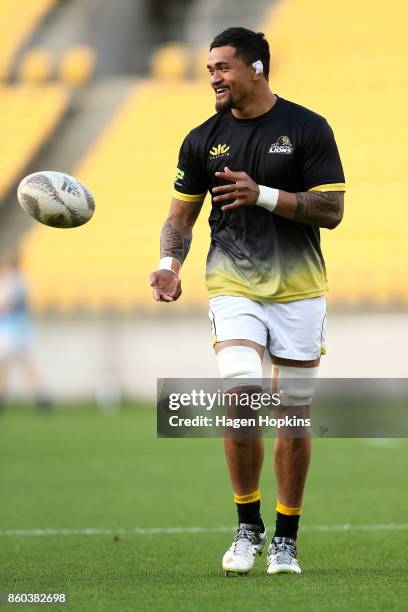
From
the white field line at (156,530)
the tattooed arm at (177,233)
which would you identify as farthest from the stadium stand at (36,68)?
the tattooed arm at (177,233)

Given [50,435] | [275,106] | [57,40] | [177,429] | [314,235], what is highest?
[57,40]

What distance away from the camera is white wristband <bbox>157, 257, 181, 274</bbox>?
6.09m

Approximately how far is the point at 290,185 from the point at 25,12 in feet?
63.4

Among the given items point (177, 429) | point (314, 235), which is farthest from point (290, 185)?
point (177, 429)

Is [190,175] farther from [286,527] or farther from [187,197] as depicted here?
[286,527]

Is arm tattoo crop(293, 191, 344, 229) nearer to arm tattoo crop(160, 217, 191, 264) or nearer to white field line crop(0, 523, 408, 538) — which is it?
arm tattoo crop(160, 217, 191, 264)

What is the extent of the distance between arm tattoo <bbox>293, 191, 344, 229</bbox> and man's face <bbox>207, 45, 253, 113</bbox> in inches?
21.5

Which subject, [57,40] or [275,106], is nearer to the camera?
[275,106]

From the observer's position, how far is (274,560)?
5789 millimetres

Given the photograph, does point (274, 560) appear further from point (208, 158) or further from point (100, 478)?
point (100, 478)

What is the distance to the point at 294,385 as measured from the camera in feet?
19.4

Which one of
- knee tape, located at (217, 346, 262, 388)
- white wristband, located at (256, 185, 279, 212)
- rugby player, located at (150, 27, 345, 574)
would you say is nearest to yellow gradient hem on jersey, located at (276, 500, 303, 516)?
rugby player, located at (150, 27, 345, 574)

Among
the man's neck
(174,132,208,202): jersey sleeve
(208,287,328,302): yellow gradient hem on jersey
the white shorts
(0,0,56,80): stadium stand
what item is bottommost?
the white shorts

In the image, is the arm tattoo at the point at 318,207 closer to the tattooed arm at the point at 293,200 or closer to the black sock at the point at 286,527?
the tattooed arm at the point at 293,200
